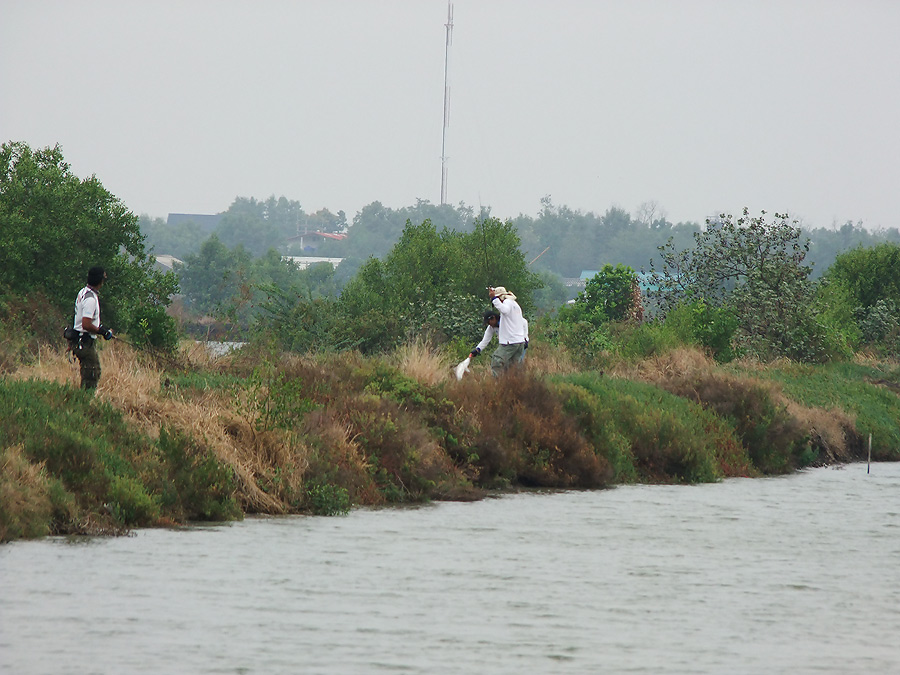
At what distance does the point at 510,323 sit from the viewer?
22875 mm

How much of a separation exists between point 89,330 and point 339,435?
336 centimetres

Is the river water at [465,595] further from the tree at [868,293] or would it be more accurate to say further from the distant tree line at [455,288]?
the tree at [868,293]

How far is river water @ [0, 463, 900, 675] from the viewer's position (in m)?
10.1

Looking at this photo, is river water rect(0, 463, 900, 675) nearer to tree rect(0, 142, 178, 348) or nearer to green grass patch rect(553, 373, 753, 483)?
green grass patch rect(553, 373, 753, 483)

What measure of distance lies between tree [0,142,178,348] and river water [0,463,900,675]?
14.4 metres

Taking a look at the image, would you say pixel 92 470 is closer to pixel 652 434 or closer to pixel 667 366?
pixel 652 434

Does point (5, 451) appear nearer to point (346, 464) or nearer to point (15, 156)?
point (346, 464)

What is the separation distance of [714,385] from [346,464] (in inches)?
390

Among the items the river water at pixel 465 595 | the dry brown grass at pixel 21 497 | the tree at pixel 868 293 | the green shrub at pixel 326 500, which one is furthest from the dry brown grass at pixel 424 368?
the tree at pixel 868 293

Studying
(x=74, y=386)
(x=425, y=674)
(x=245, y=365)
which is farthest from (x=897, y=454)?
(x=425, y=674)

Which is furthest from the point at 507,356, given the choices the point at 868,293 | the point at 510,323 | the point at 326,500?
the point at 868,293

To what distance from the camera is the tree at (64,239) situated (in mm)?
29656

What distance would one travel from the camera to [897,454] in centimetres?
2997

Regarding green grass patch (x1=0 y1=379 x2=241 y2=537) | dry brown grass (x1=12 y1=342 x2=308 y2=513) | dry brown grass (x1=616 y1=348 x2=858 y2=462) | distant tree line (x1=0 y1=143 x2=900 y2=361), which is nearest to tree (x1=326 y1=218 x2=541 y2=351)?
distant tree line (x1=0 y1=143 x2=900 y2=361)
